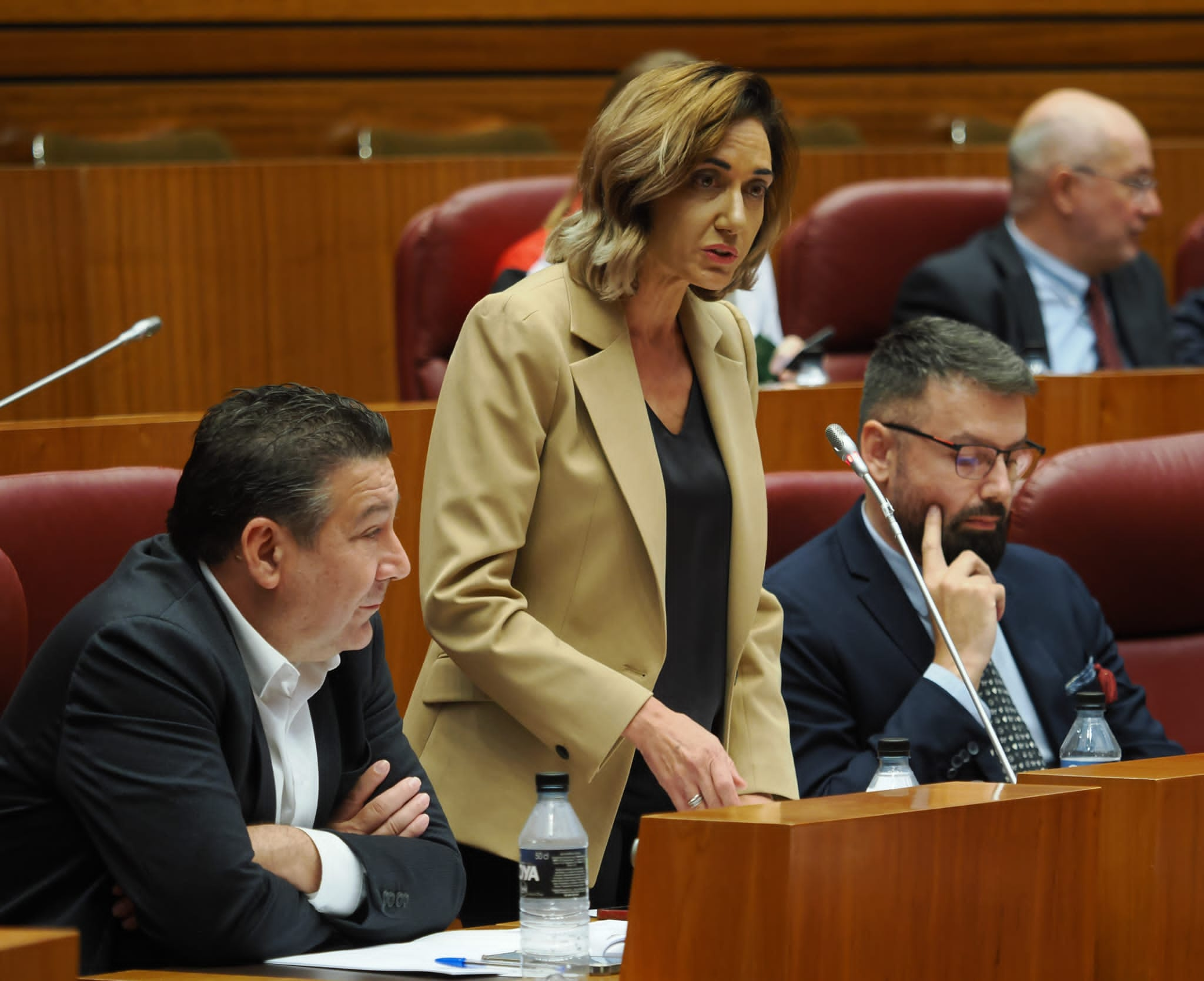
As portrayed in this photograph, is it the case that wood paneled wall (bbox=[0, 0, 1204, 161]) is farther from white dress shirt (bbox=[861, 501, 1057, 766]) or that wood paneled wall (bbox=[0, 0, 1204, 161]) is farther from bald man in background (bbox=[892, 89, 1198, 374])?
white dress shirt (bbox=[861, 501, 1057, 766])

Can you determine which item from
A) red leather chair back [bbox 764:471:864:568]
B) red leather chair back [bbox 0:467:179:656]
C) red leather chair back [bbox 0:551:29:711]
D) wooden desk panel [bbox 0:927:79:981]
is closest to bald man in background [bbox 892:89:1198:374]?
red leather chair back [bbox 764:471:864:568]

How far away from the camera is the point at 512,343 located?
160 centimetres

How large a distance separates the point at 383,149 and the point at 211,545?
8.63 feet

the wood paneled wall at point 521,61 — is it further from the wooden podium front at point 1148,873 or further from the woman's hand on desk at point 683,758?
the wooden podium front at point 1148,873

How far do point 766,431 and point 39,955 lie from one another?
1.49m

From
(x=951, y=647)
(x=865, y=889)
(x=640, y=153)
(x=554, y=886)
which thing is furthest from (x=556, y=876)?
(x=640, y=153)

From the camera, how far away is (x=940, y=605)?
1.93 m

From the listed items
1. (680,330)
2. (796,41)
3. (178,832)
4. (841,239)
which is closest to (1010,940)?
(178,832)

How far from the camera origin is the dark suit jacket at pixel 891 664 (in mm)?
1836

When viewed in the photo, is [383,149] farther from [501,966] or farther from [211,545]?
[501,966]

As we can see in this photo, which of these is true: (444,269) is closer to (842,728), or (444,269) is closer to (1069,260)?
(1069,260)

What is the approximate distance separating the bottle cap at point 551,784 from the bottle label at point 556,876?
0.04 metres

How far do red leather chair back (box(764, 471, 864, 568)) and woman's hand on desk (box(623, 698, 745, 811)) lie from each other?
0.64m

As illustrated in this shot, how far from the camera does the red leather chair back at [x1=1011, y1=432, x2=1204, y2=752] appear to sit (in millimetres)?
2275
